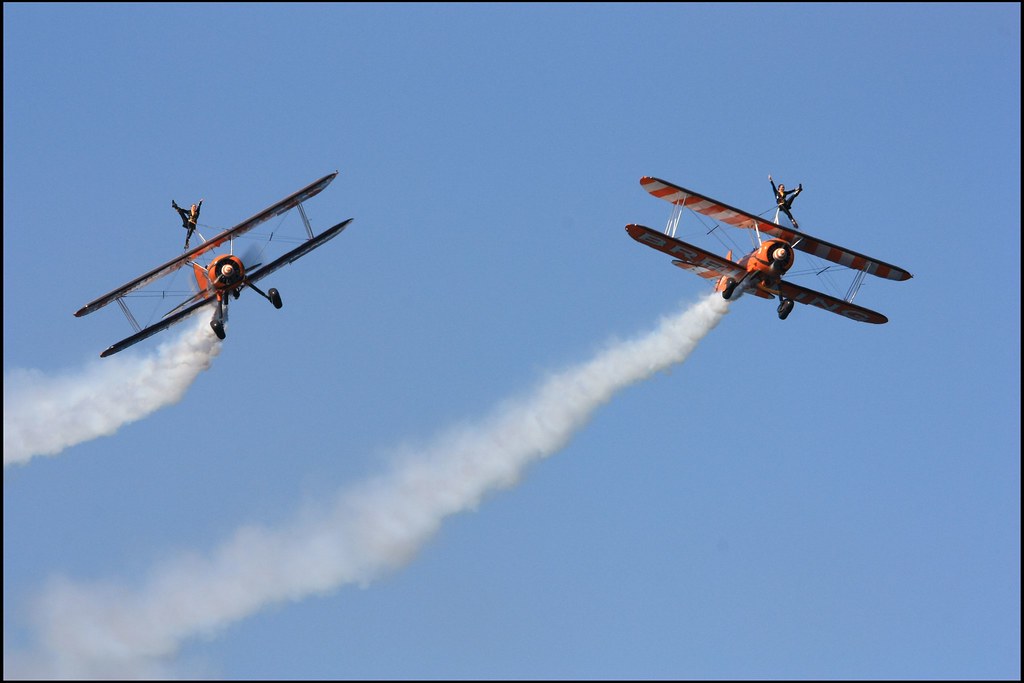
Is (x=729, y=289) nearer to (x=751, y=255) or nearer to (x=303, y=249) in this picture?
(x=751, y=255)

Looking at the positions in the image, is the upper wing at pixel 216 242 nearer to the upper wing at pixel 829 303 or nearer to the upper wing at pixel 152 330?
the upper wing at pixel 152 330

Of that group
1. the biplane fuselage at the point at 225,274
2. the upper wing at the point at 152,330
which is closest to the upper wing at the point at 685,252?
the biplane fuselage at the point at 225,274

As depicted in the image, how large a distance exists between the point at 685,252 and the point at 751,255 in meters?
1.72

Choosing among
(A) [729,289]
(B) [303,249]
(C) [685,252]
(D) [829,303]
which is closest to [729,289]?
(A) [729,289]

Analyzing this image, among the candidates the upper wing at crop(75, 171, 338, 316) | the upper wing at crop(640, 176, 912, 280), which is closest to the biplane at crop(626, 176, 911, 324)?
the upper wing at crop(640, 176, 912, 280)

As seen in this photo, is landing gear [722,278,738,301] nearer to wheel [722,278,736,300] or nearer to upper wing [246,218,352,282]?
wheel [722,278,736,300]

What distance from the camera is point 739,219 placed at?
54.8m

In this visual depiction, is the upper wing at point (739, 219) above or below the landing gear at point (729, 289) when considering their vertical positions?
above

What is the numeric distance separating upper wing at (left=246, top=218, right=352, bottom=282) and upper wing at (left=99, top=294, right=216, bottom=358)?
1.91 meters

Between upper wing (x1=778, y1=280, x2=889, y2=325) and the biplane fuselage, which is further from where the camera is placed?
upper wing (x1=778, y1=280, x2=889, y2=325)

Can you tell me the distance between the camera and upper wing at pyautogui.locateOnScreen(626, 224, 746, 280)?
53.3 meters

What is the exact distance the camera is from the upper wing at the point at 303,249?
53.9 meters

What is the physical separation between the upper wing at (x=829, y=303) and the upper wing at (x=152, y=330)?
15400 mm

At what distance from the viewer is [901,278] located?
5716cm
